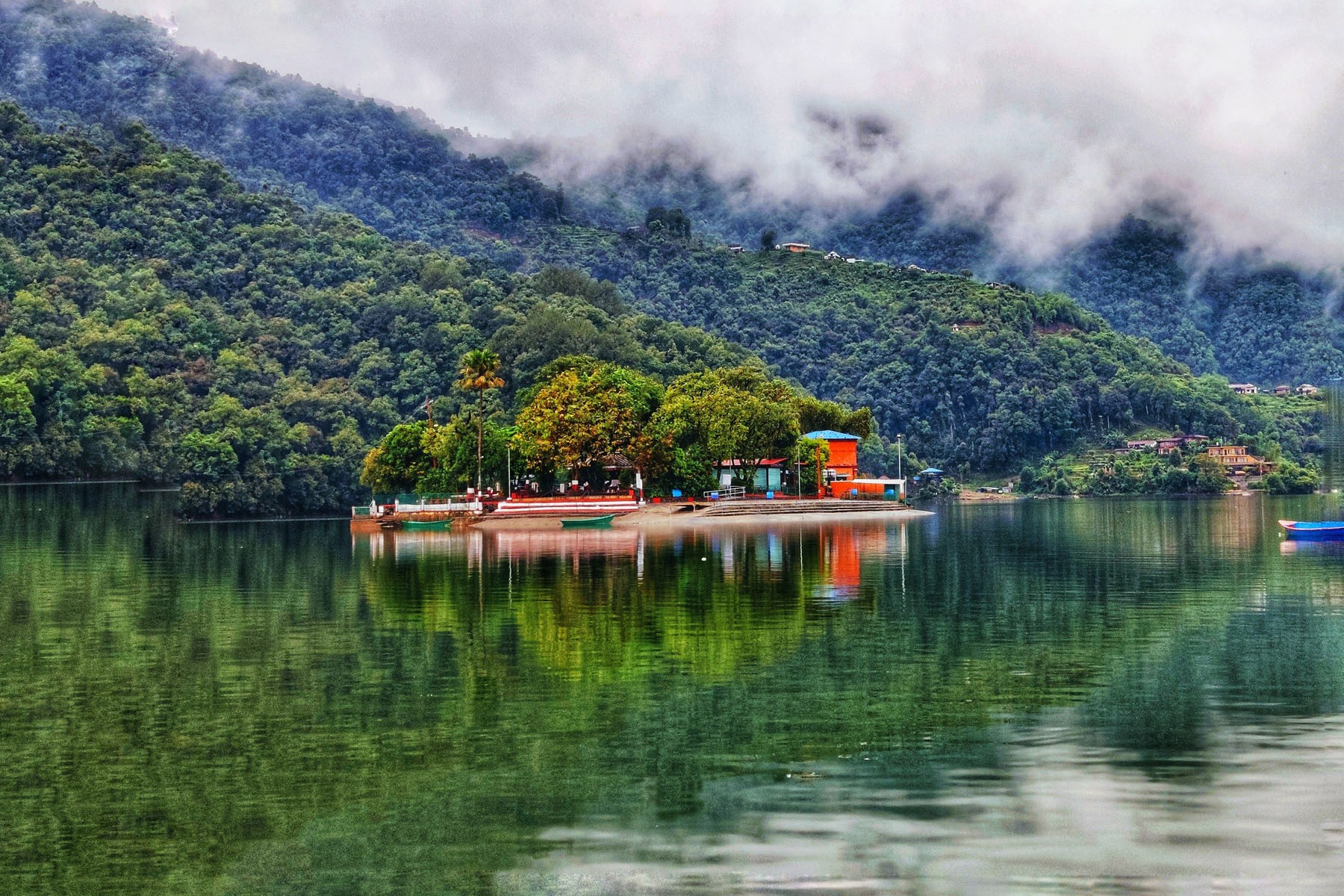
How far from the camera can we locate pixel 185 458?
104 metres

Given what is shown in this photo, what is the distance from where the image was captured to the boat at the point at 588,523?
7919 cm

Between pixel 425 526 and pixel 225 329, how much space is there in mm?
62942

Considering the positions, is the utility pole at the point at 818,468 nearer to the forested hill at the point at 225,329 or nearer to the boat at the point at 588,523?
the boat at the point at 588,523

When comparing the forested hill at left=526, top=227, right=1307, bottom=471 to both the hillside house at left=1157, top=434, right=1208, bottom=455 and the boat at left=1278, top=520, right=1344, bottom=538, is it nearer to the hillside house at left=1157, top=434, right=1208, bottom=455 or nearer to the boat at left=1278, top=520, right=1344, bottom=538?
the hillside house at left=1157, top=434, right=1208, bottom=455

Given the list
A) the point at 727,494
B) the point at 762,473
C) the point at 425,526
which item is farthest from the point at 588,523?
the point at 762,473

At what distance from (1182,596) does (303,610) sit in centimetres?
2004

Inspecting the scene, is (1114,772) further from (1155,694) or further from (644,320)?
(644,320)

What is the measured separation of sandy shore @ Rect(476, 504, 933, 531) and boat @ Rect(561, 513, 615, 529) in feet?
1.62

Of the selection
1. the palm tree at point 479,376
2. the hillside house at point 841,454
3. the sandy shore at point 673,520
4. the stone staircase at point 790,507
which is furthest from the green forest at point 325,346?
the sandy shore at point 673,520

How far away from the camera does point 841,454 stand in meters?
109

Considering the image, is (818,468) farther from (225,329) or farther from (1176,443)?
(1176,443)

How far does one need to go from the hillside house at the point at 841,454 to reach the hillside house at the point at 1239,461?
213 feet

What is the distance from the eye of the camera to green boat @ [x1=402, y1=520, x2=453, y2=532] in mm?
80000

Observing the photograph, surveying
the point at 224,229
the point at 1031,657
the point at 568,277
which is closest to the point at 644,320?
the point at 568,277
